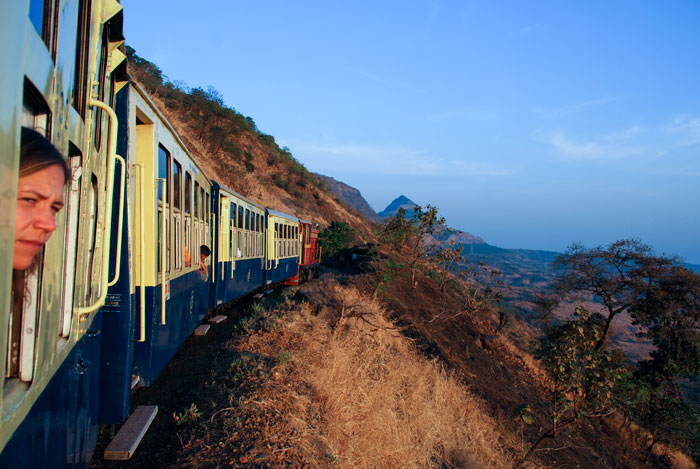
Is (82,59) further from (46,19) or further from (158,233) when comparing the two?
(158,233)

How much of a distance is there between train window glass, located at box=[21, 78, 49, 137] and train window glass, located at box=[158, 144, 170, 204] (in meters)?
3.31

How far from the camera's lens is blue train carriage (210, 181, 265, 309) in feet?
30.2

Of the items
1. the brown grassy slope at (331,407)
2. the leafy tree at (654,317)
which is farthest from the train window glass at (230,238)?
the leafy tree at (654,317)

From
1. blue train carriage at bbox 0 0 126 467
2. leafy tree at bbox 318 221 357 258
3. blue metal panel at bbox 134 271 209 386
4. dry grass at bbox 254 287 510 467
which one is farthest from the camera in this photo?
leafy tree at bbox 318 221 357 258

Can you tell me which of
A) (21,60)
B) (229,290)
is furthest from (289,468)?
(229,290)

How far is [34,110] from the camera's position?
163 cm

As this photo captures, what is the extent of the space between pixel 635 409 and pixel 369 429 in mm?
15978

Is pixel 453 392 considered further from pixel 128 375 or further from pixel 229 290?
pixel 128 375

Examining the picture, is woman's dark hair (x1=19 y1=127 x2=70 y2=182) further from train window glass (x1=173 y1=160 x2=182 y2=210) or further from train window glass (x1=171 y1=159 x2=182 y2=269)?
train window glass (x1=173 y1=160 x2=182 y2=210)

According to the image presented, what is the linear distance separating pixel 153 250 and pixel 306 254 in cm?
1970

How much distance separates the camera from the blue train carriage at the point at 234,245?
9211mm

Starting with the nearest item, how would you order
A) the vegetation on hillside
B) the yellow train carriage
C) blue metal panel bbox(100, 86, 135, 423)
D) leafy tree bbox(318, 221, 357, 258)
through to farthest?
blue metal panel bbox(100, 86, 135, 423), the yellow train carriage, the vegetation on hillside, leafy tree bbox(318, 221, 357, 258)

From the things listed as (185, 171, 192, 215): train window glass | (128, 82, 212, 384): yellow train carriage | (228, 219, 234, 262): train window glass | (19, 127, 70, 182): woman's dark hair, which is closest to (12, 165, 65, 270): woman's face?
(19, 127, 70, 182): woman's dark hair

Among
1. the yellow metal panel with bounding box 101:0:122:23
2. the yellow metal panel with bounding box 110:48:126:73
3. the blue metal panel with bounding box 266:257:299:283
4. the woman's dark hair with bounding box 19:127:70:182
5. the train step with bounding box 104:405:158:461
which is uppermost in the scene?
the yellow metal panel with bounding box 101:0:122:23
